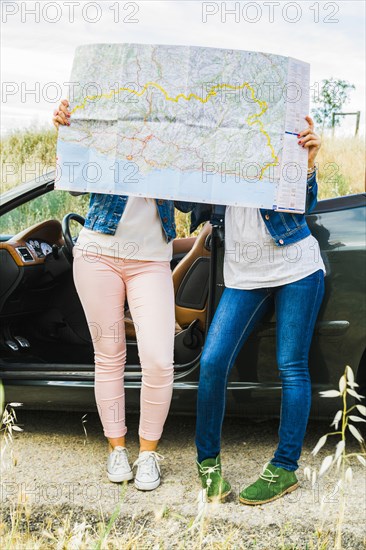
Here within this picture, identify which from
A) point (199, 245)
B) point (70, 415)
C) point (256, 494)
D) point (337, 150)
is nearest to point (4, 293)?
point (70, 415)

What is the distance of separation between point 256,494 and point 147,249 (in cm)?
114

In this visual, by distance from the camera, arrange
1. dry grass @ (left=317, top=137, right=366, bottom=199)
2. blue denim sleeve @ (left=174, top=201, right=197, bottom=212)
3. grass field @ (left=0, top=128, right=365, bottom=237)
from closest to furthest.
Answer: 1. blue denim sleeve @ (left=174, top=201, right=197, bottom=212)
2. grass field @ (left=0, top=128, right=365, bottom=237)
3. dry grass @ (left=317, top=137, right=366, bottom=199)

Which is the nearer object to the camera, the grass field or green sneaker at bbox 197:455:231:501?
green sneaker at bbox 197:455:231:501

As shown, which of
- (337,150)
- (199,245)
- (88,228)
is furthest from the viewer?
(337,150)

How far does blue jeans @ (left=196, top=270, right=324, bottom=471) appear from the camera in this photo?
304 cm

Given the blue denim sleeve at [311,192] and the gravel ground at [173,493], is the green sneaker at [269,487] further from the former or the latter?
the blue denim sleeve at [311,192]

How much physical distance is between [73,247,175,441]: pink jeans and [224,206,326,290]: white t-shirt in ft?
1.04

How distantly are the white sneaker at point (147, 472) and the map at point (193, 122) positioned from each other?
46.9 inches

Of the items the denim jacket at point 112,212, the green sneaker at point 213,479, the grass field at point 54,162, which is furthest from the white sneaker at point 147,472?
the grass field at point 54,162

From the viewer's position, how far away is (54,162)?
10891 mm

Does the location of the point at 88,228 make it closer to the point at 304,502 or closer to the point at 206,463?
the point at 206,463

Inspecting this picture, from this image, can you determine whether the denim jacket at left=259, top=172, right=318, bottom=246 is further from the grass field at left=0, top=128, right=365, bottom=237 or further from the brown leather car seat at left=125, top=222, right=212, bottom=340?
the grass field at left=0, top=128, right=365, bottom=237

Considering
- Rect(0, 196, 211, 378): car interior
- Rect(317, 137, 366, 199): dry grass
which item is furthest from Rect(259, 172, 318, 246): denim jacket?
Rect(317, 137, 366, 199): dry grass

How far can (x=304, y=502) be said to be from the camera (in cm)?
318
